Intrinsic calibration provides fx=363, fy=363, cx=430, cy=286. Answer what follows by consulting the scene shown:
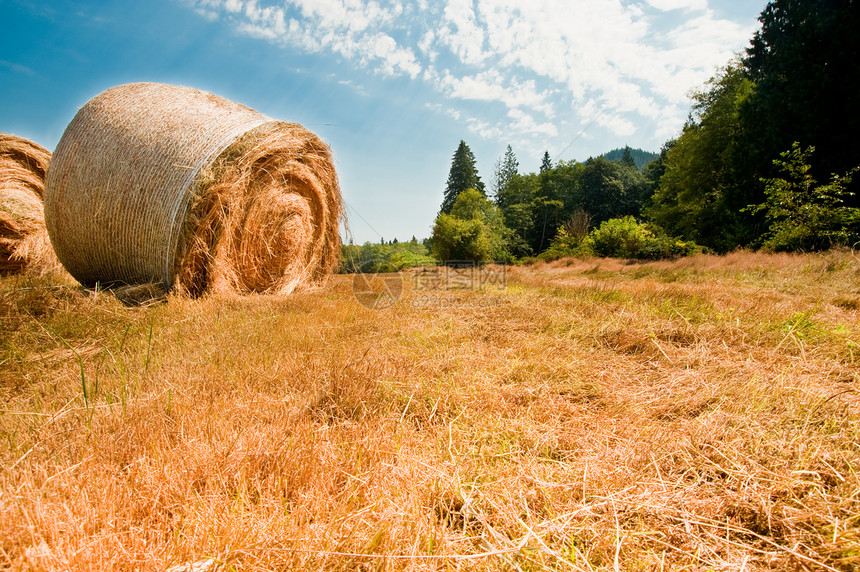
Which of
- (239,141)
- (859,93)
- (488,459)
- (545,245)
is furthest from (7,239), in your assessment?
(545,245)

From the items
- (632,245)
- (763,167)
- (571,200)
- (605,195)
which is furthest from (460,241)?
(605,195)

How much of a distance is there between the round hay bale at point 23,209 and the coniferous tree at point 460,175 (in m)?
36.4

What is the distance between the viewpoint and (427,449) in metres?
1.38

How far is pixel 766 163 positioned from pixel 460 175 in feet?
95.1

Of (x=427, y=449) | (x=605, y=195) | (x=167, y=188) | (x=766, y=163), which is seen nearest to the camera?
(x=427, y=449)

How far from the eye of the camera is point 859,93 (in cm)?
1253

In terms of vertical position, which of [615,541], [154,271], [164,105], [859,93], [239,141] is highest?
[859,93]

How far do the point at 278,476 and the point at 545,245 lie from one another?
37811mm

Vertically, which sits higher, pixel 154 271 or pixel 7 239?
pixel 7 239

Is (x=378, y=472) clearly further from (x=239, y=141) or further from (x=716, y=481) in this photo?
(x=239, y=141)

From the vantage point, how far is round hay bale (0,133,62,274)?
5.89 meters

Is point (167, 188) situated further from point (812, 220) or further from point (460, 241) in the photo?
point (460, 241)

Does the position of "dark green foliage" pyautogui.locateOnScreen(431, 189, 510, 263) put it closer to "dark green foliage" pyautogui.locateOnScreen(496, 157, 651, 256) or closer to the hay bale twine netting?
"dark green foliage" pyautogui.locateOnScreen(496, 157, 651, 256)

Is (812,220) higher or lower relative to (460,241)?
lower
